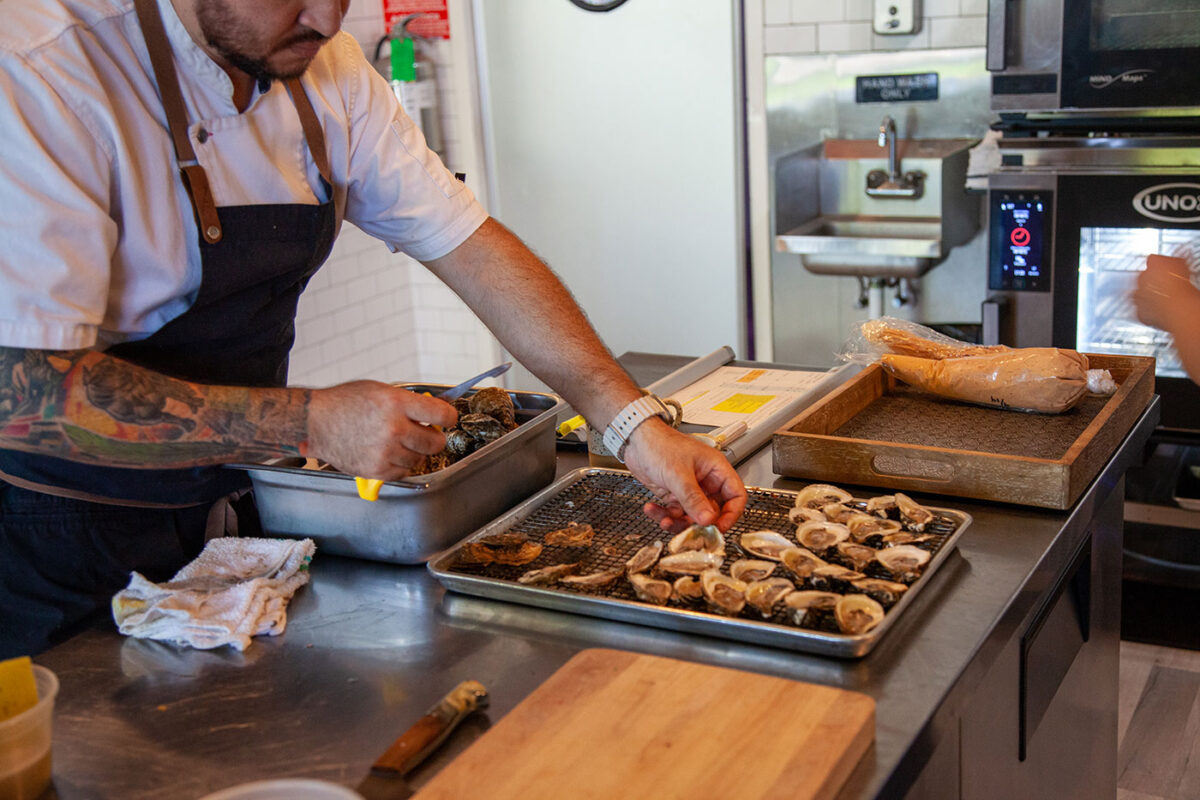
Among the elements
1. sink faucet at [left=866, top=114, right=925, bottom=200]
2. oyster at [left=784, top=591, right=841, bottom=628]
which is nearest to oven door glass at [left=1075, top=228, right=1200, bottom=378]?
sink faucet at [left=866, top=114, right=925, bottom=200]

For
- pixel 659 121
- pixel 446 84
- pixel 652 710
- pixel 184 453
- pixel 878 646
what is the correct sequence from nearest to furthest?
pixel 652 710
pixel 878 646
pixel 184 453
pixel 659 121
pixel 446 84

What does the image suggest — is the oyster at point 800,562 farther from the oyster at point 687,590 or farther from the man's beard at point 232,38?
the man's beard at point 232,38

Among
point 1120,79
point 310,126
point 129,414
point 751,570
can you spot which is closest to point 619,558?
point 751,570

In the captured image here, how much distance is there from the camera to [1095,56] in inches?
126

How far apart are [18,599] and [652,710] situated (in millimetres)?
976

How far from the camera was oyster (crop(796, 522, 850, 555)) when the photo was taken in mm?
1584

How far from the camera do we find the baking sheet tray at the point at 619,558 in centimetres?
138

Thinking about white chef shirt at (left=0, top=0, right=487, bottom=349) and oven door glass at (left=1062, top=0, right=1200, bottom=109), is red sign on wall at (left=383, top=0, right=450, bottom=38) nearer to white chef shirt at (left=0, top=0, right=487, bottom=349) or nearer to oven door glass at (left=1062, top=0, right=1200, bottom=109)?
oven door glass at (left=1062, top=0, right=1200, bottom=109)

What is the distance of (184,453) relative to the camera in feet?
4.92

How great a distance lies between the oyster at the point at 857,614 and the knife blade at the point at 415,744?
0.40 metres

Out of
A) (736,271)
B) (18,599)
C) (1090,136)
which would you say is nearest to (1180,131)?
(1090,136)

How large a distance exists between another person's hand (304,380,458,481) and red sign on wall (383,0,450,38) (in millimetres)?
3567

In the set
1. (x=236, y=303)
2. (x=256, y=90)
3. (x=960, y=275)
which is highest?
(x=256, y=90)

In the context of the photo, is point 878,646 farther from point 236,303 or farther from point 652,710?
point 236,303
